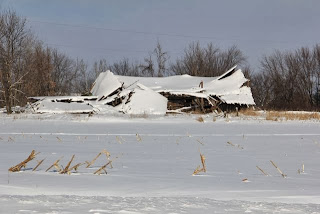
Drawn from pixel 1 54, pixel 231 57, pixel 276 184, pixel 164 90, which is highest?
pixel 231 57

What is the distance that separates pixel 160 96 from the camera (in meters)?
24.1

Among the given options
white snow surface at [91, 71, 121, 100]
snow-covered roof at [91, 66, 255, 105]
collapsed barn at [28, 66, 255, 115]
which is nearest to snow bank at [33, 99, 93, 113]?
collapsed barn at [28, 66, 255, 115]

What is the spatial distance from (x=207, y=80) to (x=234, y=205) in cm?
2521

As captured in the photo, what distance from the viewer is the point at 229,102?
2530cm

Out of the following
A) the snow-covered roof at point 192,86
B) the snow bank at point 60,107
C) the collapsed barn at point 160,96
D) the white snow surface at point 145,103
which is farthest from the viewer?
the snow-covered roof at point 192,86

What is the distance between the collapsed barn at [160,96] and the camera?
2333cm

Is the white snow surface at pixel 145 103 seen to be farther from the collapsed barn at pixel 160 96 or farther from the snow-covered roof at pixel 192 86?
the snow-covered roof at pixel 192 86

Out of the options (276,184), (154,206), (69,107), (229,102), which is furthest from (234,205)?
(229,102)

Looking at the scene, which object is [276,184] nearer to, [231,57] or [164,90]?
[164,90]

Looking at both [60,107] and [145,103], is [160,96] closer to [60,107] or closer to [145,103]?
[145,103]

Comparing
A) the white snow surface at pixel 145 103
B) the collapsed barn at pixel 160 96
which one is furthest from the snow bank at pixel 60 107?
the white snow surface at pixel 145 103

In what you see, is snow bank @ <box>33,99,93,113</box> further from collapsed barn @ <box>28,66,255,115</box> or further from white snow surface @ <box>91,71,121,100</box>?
white snow surface @ <box>91,71,121,100</box>

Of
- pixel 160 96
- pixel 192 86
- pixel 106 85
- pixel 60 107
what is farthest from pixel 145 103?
pixel 60 107

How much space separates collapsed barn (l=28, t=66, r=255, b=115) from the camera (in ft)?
76.5
